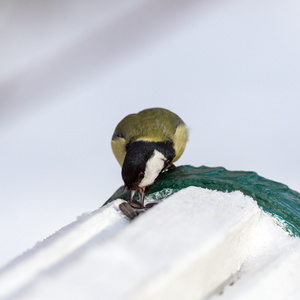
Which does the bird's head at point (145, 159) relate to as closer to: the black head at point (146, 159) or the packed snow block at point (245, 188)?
the black head at point (146, 159)

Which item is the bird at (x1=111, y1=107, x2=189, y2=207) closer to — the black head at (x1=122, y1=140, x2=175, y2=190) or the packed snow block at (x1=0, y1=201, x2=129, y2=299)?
the black head at (x1=122, y1=140, x2=175, y2=190)

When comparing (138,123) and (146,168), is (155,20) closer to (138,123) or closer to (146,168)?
(138,123)

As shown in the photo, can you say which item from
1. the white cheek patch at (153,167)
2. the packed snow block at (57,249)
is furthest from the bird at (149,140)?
the packed snow block at (57,249)

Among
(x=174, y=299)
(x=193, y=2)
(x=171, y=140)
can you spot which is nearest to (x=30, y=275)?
(x=174, y=299)

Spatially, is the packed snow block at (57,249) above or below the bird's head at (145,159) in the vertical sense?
below

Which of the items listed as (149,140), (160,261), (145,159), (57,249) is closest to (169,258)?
(160,261)
